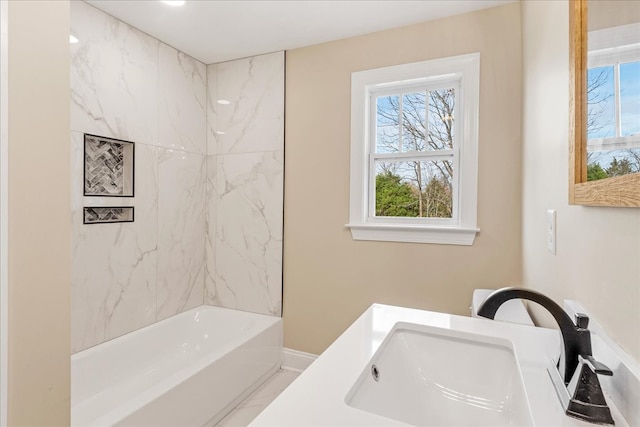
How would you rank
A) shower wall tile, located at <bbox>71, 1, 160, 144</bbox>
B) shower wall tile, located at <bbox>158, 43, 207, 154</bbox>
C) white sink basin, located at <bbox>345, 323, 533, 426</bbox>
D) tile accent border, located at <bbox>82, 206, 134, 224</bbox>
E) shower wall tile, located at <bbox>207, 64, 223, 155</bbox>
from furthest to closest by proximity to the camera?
shower wall tile, located at <bbox>207, 64, 223, 155</bbox> < shower wall tile, located at <bbox>158, 43, 207, 154</bbox> < tile accent border, located at <bbox>82, 206, 134, 224</bbox> < shower wall tile, located at <bbox>71, 1, 160, 144</bbox> < white sink basin, located at <bbox>345, 323, 533, 426</bbox>

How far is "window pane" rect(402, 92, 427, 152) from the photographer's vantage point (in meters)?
2.49

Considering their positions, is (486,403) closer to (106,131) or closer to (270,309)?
(270,309)

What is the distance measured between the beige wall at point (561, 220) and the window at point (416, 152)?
0.35 m

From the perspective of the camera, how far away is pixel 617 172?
2.22ft

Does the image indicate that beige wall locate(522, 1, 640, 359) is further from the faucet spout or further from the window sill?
the window sill

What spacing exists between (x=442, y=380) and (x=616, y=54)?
0.85 meters

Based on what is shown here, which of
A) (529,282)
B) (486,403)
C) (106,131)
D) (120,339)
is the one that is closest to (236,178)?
(106,131)

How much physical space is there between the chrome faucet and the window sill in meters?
1.56

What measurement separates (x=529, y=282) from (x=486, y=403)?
1.11m

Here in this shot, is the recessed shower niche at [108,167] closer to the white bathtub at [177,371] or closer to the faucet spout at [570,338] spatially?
the white bathtub at [177,371]

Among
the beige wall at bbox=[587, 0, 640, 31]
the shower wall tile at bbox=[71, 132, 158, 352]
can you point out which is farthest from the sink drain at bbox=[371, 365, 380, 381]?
the shower wall tile at bbox=[71, 132, 158, 352]

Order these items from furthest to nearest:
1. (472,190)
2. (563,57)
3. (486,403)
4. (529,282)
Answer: (472,190), (529,282), (563,57), (486,403)

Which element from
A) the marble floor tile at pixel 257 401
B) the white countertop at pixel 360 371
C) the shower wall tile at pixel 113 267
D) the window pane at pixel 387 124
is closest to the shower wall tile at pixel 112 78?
the shower wall tile at pixel 113 267

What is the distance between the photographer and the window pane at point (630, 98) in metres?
0.59
